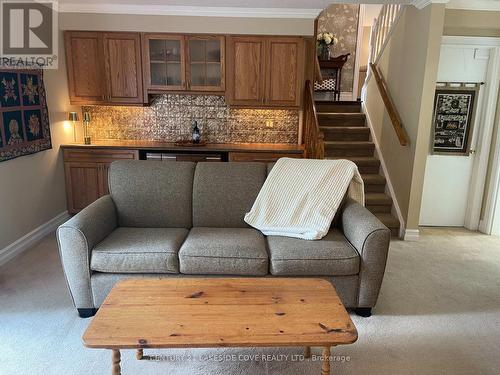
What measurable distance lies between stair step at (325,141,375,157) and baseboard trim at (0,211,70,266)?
3.26 metres

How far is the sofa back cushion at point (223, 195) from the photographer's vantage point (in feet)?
9.35

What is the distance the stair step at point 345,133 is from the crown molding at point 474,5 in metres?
1.72

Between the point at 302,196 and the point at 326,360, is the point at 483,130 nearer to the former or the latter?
the point at 302,196

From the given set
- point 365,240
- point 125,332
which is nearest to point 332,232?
point 365,240

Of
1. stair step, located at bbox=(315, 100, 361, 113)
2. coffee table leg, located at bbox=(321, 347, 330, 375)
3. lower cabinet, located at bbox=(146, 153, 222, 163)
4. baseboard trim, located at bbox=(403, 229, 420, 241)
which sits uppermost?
stair step, located at bbox=(315, 100, 361, 113)

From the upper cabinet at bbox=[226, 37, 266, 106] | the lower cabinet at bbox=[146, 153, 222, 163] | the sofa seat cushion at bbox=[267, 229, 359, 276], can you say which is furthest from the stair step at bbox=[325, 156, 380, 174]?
the sofa seat cushion at bbox=[267, 229, 359, 276]

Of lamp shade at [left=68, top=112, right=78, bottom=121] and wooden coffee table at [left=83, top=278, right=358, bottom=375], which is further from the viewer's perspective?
lamp shade at [left=68, top=112, right=78, bottom=121]

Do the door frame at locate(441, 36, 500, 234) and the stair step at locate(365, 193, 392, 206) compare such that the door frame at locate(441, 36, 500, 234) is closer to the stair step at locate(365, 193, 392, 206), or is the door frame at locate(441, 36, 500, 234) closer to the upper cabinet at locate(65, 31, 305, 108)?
the stair step at locate(365, 193, 392, 206)

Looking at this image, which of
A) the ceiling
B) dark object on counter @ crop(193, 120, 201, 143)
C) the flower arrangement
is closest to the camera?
the ceiling

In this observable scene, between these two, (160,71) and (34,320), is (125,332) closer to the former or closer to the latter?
(34,320)

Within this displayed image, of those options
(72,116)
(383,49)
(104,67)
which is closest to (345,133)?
(383,49)

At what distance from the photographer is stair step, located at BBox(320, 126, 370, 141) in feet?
16.4

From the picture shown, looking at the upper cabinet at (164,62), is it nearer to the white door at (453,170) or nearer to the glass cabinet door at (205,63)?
the glass cabinet door at (205,63)

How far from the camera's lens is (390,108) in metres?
4.21
